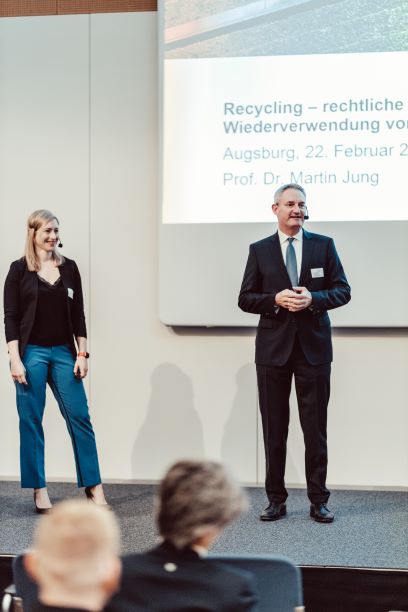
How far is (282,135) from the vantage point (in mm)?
5121

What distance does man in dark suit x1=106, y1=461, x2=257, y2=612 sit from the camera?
163 centimetres

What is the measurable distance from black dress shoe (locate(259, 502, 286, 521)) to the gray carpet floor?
3 centimetres

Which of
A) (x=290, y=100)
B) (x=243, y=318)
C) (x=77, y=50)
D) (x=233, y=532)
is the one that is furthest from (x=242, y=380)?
(x=77, y=50)

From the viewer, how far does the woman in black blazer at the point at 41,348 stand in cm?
450

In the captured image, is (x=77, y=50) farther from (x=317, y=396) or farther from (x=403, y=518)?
(x=403, y=518)

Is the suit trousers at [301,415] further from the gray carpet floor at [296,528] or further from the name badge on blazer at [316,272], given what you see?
the name badge on blazer at [316,272]

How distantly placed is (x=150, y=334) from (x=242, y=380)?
0.63 meters

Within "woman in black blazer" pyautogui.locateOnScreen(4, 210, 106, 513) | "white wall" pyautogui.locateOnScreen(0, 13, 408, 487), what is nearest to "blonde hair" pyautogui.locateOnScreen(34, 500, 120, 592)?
"woman in black blazer" pyautogui.locateOnScreen(4, 210, 106, 513)

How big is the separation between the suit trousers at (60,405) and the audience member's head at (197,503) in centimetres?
293

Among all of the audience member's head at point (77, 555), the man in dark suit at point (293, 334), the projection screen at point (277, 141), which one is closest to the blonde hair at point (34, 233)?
the projection screen at point (277, 141)

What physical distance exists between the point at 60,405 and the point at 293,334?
1.26 meters

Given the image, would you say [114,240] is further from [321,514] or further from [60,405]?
[321,514]

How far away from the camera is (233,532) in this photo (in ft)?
13.8

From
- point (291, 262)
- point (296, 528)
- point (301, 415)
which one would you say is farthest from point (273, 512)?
point (291, 262)
